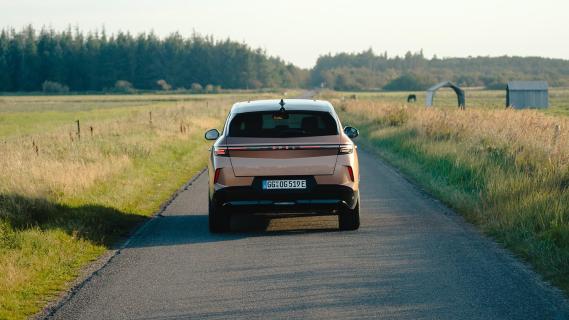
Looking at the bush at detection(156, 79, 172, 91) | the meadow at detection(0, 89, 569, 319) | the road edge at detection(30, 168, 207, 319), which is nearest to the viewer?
the road edge at detection(30, 168, 207, 319)

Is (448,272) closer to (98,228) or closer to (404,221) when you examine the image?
(404,221)

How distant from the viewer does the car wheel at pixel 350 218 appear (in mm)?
10102

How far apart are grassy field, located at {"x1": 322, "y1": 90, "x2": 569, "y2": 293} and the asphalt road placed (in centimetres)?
39

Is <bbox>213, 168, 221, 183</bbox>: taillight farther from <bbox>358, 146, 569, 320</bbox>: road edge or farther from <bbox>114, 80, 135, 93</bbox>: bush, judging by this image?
<bbox>114, 80, 135, 93</bbox>: bush

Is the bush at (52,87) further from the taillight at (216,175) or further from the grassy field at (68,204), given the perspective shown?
the taillight at (216,175)

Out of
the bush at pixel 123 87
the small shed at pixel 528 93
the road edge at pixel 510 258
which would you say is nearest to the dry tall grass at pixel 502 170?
the road edge at pixel 510 258

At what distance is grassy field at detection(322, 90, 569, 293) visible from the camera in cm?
890

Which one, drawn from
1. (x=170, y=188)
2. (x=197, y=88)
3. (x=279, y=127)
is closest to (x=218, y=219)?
(x=279, y=127)

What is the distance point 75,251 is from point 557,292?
543 cm

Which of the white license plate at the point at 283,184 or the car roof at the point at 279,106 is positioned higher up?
the car roof at the point at 279,106

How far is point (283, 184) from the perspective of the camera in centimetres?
964

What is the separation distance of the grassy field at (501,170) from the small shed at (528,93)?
46.0 metres

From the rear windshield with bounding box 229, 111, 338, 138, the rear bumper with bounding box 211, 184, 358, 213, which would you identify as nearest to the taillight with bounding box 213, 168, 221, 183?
the rear bumper with bounding box 211, 184, 358, 213

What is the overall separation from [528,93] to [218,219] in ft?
220
